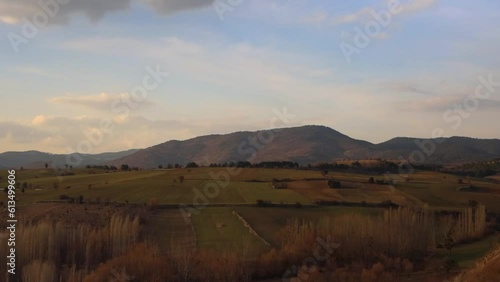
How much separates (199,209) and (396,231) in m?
27.7

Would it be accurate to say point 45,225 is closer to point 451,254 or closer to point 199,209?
point 199,209

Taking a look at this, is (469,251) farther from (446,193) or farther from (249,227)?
(249,227)

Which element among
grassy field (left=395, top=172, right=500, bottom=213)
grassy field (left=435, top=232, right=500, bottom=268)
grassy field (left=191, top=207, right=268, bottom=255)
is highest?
grassy field (left=395, top=172, right=500, bottom=213)

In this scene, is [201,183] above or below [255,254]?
above

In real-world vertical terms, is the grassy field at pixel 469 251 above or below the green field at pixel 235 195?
below

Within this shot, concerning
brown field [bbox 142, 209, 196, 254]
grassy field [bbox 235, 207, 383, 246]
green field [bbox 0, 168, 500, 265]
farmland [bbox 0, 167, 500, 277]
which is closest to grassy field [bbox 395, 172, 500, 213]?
green field [bbox 0, 168, 500, 265]

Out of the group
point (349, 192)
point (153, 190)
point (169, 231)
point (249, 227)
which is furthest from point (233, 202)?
point (349, 192)

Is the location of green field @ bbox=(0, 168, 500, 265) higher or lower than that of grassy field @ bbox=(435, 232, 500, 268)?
higher

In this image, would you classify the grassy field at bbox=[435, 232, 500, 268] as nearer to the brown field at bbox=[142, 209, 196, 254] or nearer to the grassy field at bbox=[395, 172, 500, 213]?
the grassy field at bbox=[395, 172, 500, 213]

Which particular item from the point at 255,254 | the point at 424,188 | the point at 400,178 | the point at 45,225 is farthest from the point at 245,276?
the point at 400,178

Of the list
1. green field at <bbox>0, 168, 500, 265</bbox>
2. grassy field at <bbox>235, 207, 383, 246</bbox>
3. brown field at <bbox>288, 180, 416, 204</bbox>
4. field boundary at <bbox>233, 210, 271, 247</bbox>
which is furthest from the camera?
brown field at <bbox>288, 180, 416, 204</bbox>

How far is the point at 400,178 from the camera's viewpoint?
4146 inches

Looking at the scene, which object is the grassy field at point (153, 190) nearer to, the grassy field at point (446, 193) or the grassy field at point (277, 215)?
the grassy field at point (277, 215)

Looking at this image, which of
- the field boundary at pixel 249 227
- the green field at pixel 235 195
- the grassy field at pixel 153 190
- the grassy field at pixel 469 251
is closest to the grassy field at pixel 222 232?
the green field at pixel 235 195
